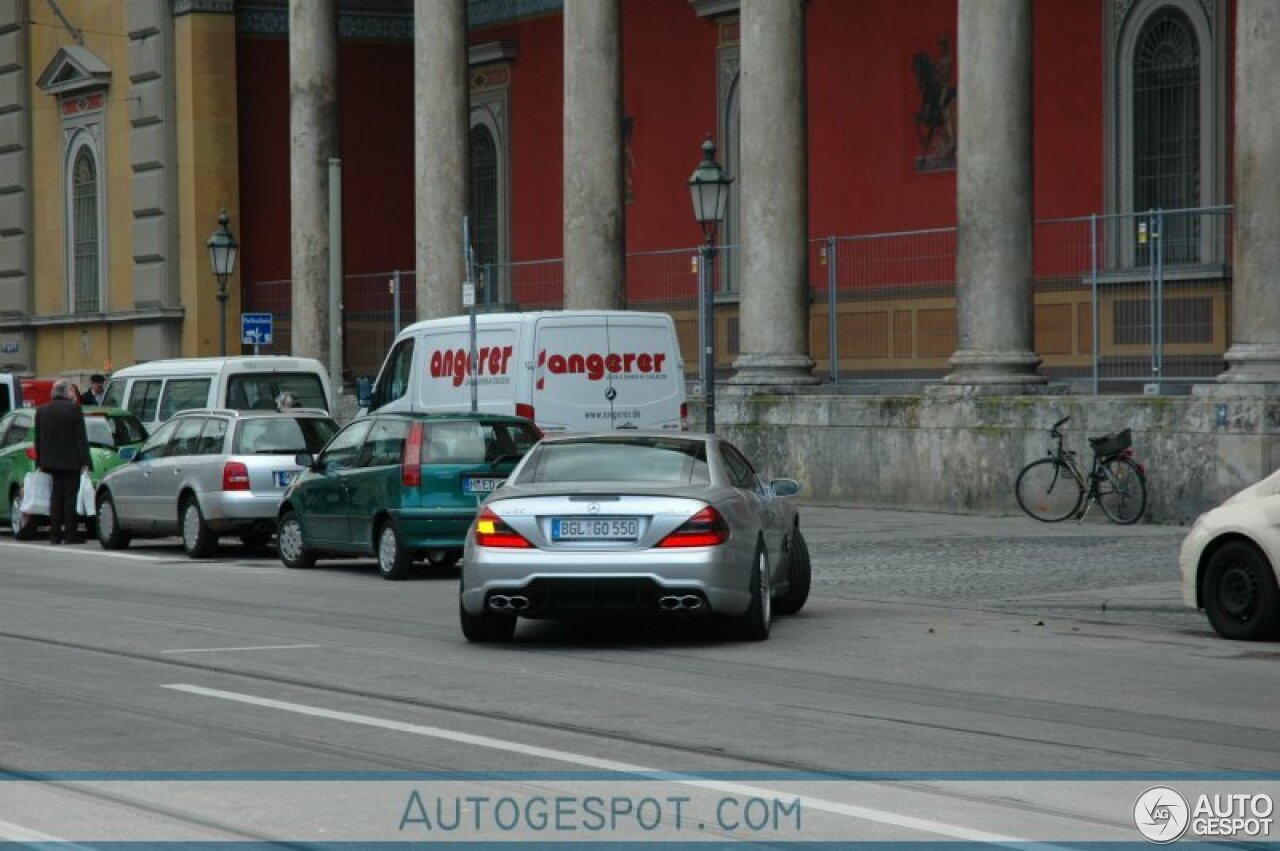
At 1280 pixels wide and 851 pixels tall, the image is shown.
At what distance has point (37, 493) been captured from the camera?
92.4ft

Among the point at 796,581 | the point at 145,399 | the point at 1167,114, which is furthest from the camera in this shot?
the point at 145,399

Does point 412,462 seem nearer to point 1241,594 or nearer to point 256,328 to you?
point 1241,594

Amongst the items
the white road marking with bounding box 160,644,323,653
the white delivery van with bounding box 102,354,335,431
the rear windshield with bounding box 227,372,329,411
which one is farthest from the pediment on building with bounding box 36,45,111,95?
the white road marking with bounding box 160,644,323,653

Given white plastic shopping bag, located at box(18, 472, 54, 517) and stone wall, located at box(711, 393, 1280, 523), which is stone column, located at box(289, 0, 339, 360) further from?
white plastic shopping bag, located at box(18, 472, 54, 517)

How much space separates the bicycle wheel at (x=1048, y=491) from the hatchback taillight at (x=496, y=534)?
39.6 feet

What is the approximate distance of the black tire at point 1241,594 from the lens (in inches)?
591

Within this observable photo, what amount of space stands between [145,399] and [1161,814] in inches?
985

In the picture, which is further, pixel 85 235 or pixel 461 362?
pixel 85 235

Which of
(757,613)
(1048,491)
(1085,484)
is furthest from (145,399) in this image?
(757,613)

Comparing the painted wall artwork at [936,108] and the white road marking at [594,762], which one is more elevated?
the painted wall artwork at [936,108]

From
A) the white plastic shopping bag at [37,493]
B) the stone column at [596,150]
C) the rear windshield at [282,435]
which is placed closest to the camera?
the rear windshield at [282,435]

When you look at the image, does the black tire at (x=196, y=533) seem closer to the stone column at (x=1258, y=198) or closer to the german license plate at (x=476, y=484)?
the german license plate at (x=476, y=484)

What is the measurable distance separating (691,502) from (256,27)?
30.9m

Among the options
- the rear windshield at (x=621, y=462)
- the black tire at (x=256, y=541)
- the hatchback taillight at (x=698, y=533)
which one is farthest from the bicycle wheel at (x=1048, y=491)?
the hatchback taillight at (x=698, y=533)
